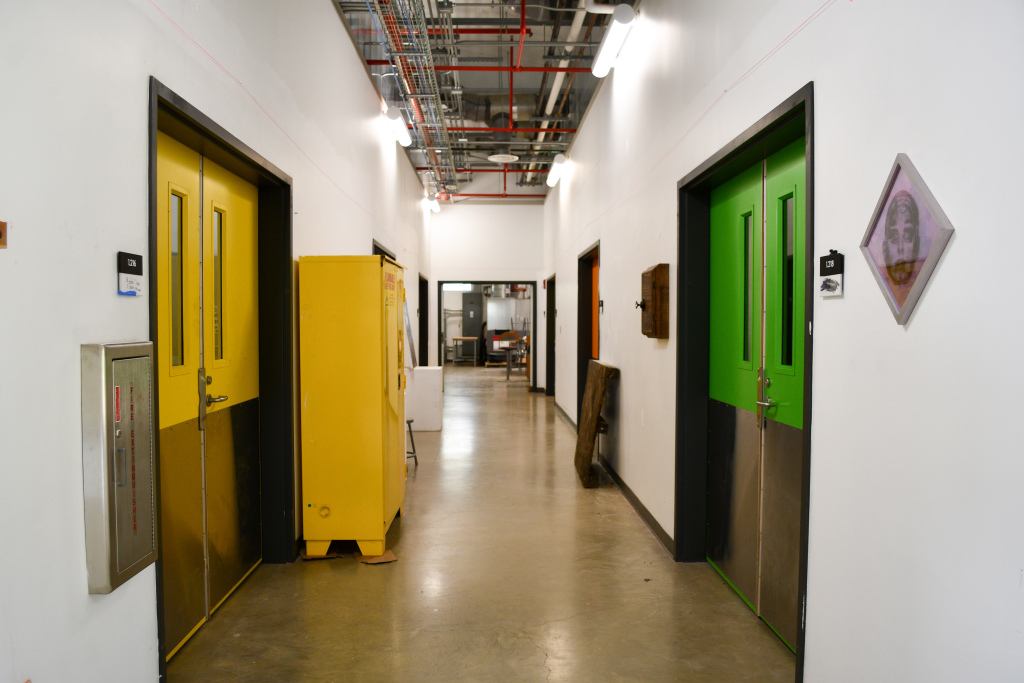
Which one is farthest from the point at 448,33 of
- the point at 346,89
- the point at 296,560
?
the point at 296,560

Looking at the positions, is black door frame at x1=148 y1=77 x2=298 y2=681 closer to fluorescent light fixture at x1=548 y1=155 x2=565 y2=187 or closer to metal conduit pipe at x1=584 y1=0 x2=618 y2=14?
metal conduit pipe at x1=584 y1=0 x2=618 y2=14

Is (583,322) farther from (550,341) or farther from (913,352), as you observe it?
(913,352)

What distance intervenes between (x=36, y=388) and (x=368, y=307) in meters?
1.92

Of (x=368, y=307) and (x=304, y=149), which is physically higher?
(x=304, y=149)

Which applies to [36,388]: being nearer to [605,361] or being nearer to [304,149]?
[304,149]

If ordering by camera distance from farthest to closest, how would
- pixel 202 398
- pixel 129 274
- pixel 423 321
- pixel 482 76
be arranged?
pixel 423 321 → pixel 482 76 → pixel 202 398 → pixel 129 274

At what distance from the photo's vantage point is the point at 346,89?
4.51 m

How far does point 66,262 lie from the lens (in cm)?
157

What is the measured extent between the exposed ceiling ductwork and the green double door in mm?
2052

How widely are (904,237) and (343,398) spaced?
2.80m

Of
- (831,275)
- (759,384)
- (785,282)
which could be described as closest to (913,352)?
(831,275)

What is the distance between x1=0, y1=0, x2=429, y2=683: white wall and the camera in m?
1.39

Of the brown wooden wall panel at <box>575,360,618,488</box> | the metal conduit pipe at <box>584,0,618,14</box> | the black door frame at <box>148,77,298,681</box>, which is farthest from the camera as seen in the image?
the brown wooden wall panel at <box>575,360,618,488</box>

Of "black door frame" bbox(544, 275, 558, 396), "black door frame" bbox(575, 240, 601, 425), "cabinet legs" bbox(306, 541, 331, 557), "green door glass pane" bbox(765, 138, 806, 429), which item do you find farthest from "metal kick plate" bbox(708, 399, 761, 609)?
"black door frame" bbox(544, 275, 558, 396)
